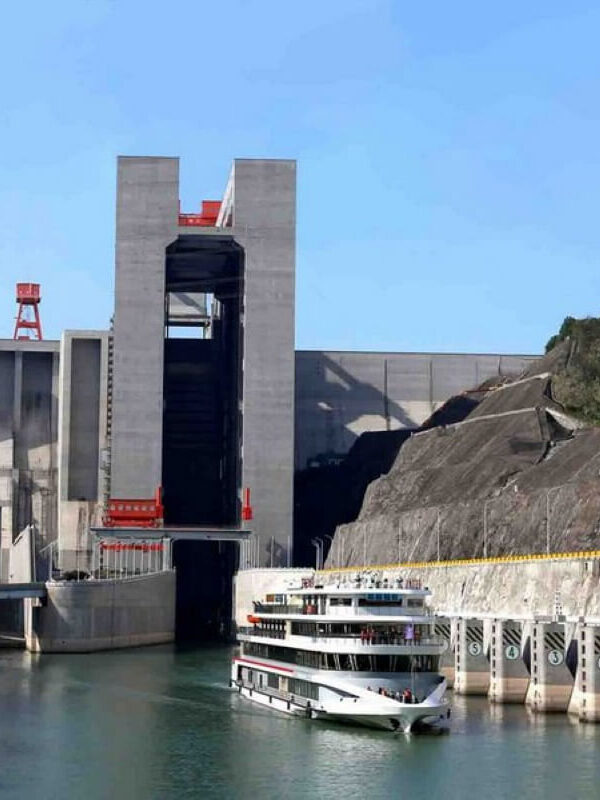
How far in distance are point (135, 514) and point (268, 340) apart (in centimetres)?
Answer: 2322

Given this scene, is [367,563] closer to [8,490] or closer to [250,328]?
[250,328]

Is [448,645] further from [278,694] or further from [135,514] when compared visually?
[135,514]

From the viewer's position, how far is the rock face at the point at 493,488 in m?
106

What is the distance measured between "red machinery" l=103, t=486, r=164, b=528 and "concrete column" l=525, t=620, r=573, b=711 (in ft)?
290

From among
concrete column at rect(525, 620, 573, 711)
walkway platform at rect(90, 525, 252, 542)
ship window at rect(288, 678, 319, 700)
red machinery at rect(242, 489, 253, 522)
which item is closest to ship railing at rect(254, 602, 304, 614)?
ship window at rect(288, 678, 319, 700)

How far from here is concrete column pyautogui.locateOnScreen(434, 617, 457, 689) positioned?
9075 centimetres

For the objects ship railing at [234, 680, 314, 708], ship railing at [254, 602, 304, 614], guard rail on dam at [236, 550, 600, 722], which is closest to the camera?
guard rail on dam at [236, 550, 600, 722]

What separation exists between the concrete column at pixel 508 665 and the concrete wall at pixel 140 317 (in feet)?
284

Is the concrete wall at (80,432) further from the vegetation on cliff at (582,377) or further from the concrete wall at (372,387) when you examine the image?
the vegetation on cliff at (582,377)

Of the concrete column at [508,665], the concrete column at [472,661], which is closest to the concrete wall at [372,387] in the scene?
the concrete column at [472,661]

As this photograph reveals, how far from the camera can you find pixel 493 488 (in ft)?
420

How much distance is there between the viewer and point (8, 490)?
581 ft

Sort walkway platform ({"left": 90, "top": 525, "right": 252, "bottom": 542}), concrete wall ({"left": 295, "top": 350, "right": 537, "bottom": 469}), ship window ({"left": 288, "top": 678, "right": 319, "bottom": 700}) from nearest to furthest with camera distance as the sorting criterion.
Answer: ship window ({"left": 288, "top": 678, "right": 319, "bottom": 700}) < walkway platform ({"left": 90, "top": 525, "right": 252, "bottom": 542}) < concrete wall ({"left": 295, "top": 350, "right": 537, "bottom": 469})

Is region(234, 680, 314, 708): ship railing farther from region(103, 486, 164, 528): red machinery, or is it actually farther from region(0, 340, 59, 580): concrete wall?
region(0, 340, 59, 580): concrete wall
